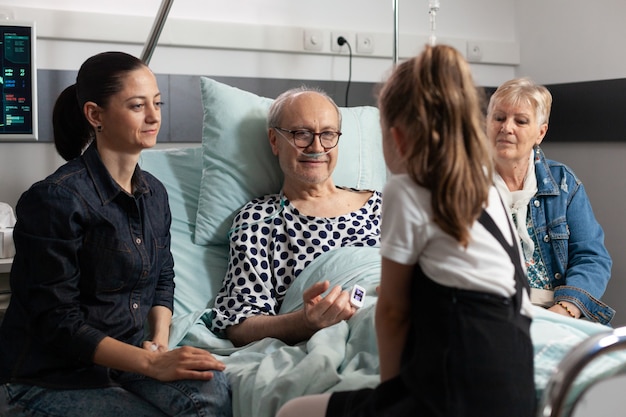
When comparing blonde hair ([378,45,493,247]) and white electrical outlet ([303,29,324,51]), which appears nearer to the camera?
blonde hair ([378,45,493,247])

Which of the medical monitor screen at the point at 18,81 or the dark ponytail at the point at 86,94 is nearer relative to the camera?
the dark ponytail at the point at 86,94

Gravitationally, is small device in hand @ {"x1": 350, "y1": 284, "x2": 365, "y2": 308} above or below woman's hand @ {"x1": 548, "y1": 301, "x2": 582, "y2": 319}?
above

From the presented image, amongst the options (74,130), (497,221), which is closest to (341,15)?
(74,130)

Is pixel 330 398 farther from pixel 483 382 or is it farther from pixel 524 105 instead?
pixel 524 105

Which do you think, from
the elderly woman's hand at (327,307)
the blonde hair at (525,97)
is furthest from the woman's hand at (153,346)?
the blonde hair at (525,97)

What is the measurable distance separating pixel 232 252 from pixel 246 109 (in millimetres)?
498

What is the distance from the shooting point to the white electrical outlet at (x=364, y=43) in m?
3.35

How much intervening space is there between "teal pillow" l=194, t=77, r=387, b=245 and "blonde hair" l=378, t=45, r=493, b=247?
1.20 metres

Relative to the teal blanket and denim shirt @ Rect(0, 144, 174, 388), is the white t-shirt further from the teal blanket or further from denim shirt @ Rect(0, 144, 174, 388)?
denim shirt @ Rect(0, 144, 174, 388)

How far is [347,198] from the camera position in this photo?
2428 mm

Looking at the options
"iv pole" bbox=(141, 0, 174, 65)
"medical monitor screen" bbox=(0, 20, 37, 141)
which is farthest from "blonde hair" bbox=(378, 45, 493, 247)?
"medical monitor screen" bbox=(0, 20, 37, 141)

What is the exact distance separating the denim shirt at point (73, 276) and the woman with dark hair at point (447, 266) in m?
0.69

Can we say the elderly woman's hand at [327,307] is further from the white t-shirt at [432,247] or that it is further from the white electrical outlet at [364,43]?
the white electrical outlet at [364,43]

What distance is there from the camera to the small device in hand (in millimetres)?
1924
